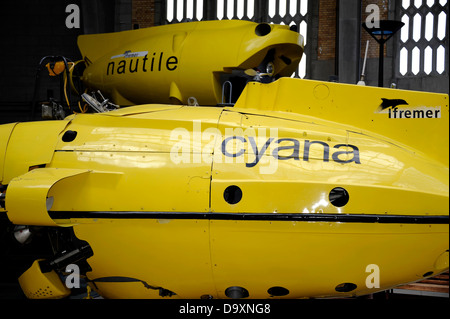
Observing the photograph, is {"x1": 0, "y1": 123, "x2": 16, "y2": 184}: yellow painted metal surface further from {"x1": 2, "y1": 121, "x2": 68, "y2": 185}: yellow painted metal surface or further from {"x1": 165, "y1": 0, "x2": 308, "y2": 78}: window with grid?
{"x1": 165, "y1": 0, "x2": 308, "y2": 78}: window with grid

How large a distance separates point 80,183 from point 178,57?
8.96 ft

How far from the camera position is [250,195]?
3.83 m

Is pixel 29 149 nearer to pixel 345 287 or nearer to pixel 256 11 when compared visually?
pixel 345 287

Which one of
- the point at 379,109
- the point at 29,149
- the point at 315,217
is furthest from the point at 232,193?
the point at 29,149

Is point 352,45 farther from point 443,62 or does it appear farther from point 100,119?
point 100,119

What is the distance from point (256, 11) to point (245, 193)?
10.2 metres

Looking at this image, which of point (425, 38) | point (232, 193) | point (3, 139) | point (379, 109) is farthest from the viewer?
point (425, 38)

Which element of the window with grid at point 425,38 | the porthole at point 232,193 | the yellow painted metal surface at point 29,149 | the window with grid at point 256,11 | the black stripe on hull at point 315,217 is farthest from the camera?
the window with grid at point 256,11

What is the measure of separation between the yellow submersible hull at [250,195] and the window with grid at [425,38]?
9.28 m

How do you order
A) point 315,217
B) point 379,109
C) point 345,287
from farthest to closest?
point 379,109
point 345,287
point 315,217

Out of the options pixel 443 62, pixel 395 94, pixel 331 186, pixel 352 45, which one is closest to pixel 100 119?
pixel 331 186

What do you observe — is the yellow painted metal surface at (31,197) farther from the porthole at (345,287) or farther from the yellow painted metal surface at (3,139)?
the porthole at (345,287)

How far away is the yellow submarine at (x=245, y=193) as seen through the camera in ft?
12.5

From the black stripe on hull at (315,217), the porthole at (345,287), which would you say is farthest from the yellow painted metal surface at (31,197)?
the porthole at (345,287)
